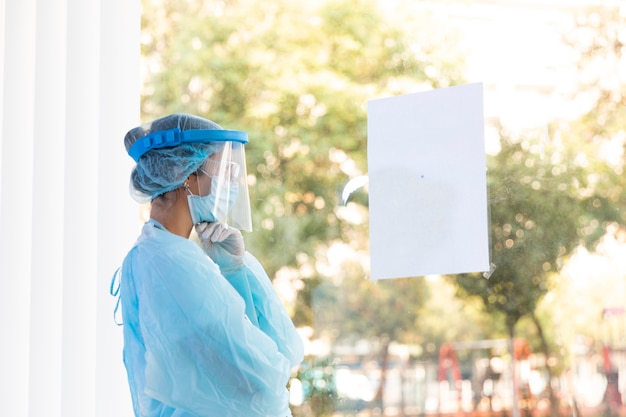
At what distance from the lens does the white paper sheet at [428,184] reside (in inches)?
51.6

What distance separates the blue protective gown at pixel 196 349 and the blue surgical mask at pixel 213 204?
85mm

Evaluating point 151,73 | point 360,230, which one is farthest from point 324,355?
point 151,73

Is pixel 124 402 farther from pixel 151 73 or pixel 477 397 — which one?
pixel 151 73

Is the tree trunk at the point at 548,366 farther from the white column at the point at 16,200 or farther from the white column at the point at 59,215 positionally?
the white column at the point at 16,200

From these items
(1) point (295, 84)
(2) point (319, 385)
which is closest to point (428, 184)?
(2) point (319, 385)

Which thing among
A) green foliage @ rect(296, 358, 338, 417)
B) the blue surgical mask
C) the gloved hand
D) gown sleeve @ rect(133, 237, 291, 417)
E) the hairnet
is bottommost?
green foliage @ rect(296, 358, 338, 417)

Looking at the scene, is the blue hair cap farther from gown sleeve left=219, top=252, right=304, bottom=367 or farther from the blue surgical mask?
gown sleeve left=219, top=252, right=304, bottom=367

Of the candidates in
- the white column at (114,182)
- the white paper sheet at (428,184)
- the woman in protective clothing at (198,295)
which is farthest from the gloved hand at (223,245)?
the white column at (114,182)

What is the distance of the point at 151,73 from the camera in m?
2.44

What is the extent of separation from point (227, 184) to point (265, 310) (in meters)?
0.22

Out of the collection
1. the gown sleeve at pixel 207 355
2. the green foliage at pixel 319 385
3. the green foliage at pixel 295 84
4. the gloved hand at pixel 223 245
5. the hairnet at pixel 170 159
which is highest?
the green foliage at pixel 295 84

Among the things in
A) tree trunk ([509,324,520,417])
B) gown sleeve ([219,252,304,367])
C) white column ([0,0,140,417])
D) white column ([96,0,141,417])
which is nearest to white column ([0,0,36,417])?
white column ([0,0,140,417])

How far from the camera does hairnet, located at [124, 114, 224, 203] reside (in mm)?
1288

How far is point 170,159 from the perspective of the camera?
1287 mm
